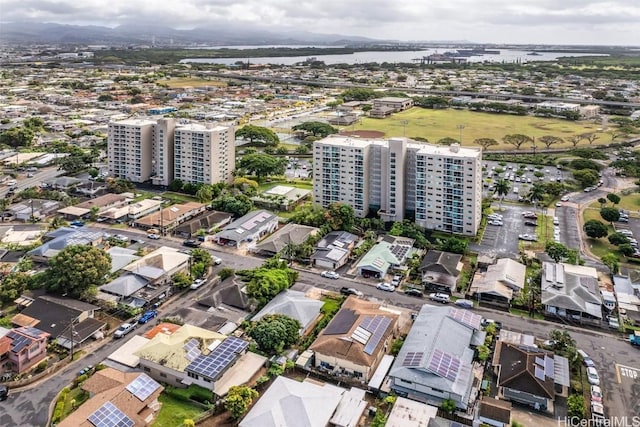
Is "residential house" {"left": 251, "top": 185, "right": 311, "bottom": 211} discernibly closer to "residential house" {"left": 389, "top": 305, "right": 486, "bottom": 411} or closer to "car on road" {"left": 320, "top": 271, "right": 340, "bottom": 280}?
"car on road" {"left": 320, "top": 271, "right": 340, "bottom": 280}

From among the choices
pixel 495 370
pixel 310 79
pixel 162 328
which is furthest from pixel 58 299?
pixel 310 79

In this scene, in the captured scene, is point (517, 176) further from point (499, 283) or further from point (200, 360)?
point (200, 360)

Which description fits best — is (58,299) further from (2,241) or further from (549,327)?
(549,327)

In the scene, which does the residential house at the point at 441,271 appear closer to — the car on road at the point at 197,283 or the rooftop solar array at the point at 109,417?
the car on road at the point at 197,283

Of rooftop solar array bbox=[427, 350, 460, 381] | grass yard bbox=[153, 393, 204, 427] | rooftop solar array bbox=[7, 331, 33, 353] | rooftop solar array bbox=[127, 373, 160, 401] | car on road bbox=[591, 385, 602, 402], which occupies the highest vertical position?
rooftop solar array bbox=[7, 331, 33, 353]

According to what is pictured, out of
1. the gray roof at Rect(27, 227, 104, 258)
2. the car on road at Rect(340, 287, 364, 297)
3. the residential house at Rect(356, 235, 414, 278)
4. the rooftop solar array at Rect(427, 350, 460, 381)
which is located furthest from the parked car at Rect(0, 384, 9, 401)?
the residential house at Rect(356, 235, 414, 278)

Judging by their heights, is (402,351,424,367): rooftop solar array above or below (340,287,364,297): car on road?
below
